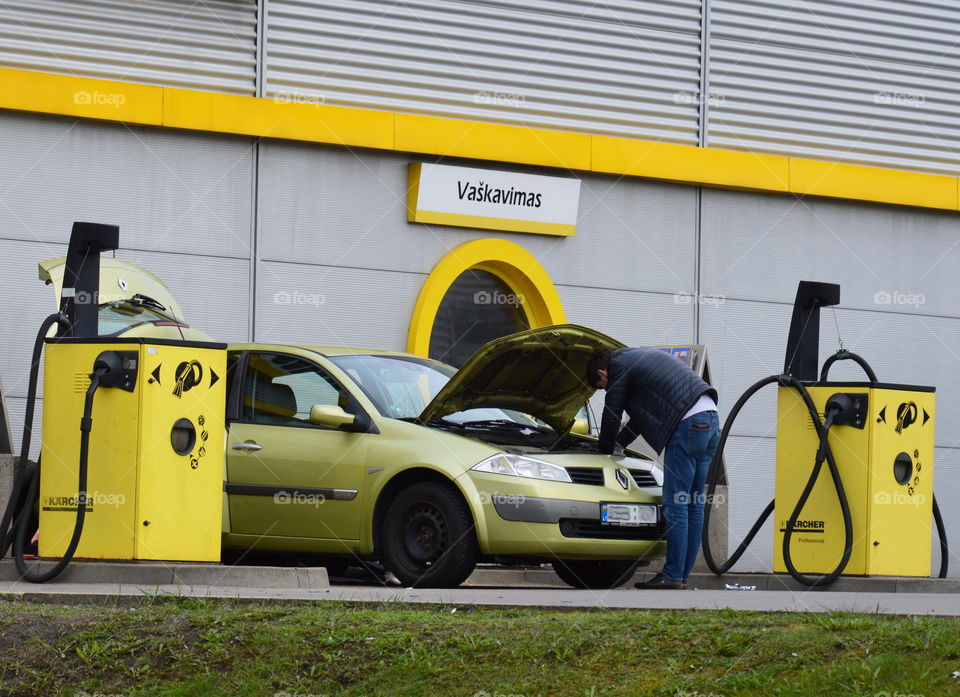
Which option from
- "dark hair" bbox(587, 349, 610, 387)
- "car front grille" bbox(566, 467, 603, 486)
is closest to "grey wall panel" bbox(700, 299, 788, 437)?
"dark hair" bbox(587, 349, 610, 387)

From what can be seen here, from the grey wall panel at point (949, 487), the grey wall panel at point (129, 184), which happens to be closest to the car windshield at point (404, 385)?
the grey wall panel at point (129, 184)

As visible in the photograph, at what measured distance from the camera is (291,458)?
10000 mm

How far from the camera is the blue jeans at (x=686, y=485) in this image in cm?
973

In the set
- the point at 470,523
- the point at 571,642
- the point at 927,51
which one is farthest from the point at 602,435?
the point at 927,51

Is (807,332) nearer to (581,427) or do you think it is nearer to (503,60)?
(581,427)

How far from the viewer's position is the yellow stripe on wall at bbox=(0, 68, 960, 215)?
14.0m

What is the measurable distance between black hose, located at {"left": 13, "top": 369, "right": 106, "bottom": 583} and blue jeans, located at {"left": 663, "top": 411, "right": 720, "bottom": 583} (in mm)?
3738

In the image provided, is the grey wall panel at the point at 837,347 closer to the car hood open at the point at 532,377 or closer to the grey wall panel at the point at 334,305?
the grey wall panel at the point at 334,305

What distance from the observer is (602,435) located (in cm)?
1000

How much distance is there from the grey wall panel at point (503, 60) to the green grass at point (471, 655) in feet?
31.9

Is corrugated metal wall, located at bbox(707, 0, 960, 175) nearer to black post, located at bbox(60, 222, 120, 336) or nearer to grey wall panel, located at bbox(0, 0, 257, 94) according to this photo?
grey wall panel, located at bbox(0, 0, 257, 94)

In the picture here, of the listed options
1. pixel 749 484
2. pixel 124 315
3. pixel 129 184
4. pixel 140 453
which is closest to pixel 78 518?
pixel 140 453

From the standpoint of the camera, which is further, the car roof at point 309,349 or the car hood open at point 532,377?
the car roof at point 309,349

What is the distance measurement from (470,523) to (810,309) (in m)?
3.36
